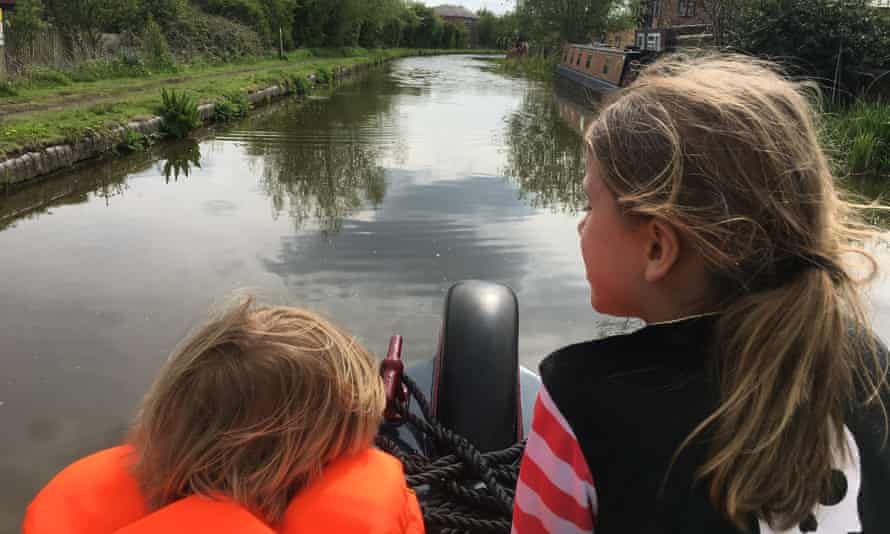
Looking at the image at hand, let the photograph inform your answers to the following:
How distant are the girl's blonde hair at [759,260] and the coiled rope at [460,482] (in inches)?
33.5

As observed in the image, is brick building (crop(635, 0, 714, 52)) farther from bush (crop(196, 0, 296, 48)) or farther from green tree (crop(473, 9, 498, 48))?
green tree (crop(473, 9, 498, 48))

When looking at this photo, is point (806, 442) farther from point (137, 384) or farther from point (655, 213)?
point (137, 384)

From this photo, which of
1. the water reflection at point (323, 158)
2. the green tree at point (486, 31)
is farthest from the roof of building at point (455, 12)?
the water reflection at point (323, 158)

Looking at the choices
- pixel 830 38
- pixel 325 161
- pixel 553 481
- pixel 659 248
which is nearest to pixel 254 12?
pixel 325 161

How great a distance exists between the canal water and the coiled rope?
54 centimetres

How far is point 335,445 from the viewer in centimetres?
114

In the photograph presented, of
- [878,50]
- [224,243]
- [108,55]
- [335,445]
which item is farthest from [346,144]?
[108,55]

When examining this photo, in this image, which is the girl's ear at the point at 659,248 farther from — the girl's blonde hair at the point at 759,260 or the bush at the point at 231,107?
the bush at the point at 231,107

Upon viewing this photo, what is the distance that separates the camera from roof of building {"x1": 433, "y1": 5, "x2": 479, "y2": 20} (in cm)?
10419

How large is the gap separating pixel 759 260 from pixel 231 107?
42.2ft

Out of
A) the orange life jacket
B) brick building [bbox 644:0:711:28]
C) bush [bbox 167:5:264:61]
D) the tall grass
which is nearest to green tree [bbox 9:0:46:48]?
bush [bbox 167:5:264:61]

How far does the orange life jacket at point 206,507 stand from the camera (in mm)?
990

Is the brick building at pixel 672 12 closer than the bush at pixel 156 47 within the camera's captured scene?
No

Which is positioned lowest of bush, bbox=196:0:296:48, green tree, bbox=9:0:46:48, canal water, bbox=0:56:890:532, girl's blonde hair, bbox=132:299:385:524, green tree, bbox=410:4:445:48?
canal water, bbox=0:56:890:532
